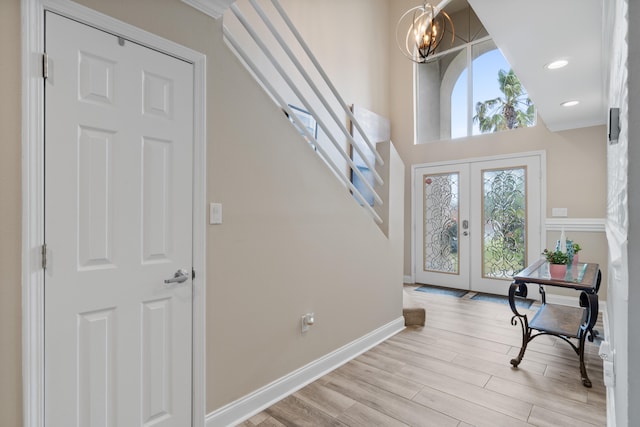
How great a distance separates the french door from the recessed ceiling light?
Answer: 2267 millimetres

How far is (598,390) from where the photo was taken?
2363 millimetres

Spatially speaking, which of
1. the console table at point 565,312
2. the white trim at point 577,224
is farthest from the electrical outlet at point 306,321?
the white trim at point 577,224

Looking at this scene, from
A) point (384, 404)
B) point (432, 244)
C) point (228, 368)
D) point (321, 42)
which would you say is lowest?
point (384, 404)

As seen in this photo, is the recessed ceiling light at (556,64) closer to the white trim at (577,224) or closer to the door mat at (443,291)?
the white trim at (577,224)

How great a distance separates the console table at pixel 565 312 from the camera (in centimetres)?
245

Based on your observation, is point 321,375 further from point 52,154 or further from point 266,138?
point 52,154

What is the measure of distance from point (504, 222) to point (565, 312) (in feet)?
6.82

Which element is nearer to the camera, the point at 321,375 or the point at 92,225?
the point at 92,225

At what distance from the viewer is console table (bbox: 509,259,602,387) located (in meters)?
2.45

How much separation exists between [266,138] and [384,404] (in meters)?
1.88

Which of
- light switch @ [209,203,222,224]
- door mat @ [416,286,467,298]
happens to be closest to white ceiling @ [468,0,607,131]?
light switch @ [209,203,222,224]

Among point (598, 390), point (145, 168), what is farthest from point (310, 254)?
point (598, 390)

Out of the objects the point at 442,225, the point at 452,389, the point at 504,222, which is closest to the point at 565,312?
the point at 452,389

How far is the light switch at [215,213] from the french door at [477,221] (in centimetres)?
445
